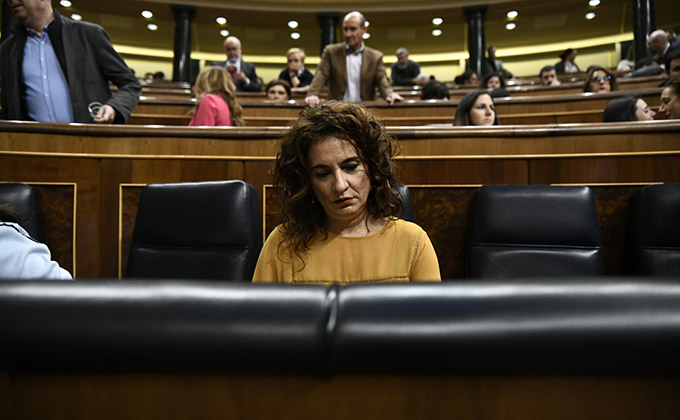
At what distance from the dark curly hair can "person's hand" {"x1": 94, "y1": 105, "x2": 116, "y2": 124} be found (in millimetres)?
600

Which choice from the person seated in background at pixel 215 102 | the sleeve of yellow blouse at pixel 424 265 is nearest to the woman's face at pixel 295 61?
→ the person seated in background at pixel 215 102

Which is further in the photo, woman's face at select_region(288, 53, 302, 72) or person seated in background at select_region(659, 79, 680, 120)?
woman's face at select_region(288, 53, 302, 72)

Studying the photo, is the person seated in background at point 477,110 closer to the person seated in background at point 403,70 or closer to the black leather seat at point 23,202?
the black leather seat at point 23,202

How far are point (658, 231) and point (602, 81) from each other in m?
1.43

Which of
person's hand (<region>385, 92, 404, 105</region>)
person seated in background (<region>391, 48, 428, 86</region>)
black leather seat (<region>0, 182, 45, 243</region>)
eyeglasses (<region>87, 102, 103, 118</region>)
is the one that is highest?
person seated in background (<region>391, 48, 428, 86</region>)

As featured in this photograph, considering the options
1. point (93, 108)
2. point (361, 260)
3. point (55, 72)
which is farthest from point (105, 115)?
point (361, 260)

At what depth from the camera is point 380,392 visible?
131 millimetres

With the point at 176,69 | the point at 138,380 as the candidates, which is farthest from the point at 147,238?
the point at 176,69

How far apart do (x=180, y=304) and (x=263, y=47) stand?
5.66 metres

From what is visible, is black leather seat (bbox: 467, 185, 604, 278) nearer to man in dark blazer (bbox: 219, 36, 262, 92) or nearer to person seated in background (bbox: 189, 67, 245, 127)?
person seated in background (bbox: 189, 67, 245, 127)

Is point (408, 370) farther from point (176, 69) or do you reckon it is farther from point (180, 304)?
point (176, 69)

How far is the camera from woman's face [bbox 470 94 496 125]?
1.22 m

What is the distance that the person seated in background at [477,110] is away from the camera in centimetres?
123

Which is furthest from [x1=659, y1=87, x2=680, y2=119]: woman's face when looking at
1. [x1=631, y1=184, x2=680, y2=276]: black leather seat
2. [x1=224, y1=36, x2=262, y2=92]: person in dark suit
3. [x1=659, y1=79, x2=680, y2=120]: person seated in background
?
[x1=224, y1=36, x2=262, y2=92]: person in dark suit
